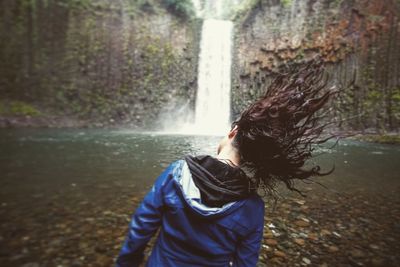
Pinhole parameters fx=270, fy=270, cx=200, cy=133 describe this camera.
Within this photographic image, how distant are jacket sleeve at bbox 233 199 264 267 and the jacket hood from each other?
7.2 inches

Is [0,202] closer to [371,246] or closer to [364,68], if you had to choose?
[371,246]

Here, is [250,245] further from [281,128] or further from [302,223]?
[302,223]

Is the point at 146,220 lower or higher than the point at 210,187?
lower

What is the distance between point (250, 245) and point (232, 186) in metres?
0.38

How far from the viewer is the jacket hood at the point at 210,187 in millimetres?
1338

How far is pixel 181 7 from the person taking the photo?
21406 millimetres

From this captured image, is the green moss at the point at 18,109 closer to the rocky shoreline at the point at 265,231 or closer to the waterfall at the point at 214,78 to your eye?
the waterfall at the point at 214,78

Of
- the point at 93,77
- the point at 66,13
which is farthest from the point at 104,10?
the point at 93,77

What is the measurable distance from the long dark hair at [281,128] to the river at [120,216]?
1.59 m

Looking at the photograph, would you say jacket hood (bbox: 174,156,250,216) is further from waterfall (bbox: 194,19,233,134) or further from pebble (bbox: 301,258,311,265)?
waterfall (bbox: 194,19,233,134)

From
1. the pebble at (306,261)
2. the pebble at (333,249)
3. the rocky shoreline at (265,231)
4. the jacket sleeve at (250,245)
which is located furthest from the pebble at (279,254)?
the jacket sleeve at (250,245)

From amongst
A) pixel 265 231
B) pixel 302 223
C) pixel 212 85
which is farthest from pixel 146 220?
pixel 212 85

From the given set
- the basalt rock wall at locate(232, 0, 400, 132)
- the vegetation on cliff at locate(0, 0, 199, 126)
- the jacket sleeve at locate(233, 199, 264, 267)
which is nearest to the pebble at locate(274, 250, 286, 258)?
the jacket sleeve at locate(233, 199, 264, 267)

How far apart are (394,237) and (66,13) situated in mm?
21193
